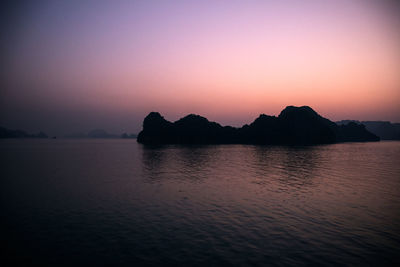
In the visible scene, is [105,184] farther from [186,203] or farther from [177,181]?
[186,203]

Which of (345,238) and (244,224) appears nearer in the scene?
(345,238)

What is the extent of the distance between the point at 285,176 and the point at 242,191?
17.2 m

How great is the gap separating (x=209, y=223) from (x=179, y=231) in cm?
316

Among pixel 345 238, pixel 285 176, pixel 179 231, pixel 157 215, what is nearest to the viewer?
pixel 345 238

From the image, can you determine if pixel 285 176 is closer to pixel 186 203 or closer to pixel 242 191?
pixel 242 191

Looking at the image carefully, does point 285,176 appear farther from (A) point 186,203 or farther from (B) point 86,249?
(B) point 86,249

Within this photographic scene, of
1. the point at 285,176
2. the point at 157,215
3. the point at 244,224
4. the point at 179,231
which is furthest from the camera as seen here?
the point at 285,176

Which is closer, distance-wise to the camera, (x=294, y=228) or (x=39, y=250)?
(x=39, y=250)

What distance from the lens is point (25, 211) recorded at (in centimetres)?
2484

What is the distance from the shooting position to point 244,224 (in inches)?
821

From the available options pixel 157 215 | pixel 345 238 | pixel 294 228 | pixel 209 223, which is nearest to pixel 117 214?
pixel 157 215

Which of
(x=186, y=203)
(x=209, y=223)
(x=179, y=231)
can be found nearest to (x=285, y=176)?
(x=186, y=203)

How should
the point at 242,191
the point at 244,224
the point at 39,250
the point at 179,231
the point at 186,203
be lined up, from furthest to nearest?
the point at 242,191 → the point at 186,203 → the point at 244,224 → the point at 179,231 → the point at 39,250

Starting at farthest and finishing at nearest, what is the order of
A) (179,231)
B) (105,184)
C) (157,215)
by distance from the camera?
(105,184), (157,215), (179,231)
